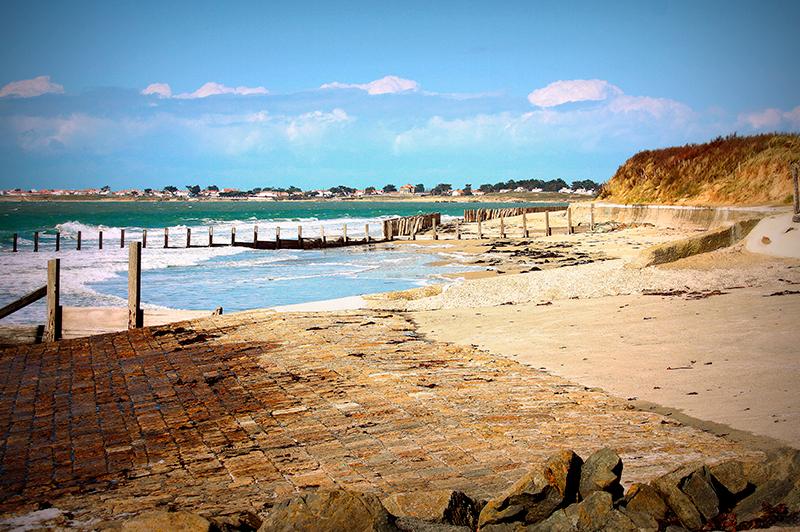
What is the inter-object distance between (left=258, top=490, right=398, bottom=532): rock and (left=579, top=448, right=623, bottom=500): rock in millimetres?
1191

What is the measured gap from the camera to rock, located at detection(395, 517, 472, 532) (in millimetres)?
4148

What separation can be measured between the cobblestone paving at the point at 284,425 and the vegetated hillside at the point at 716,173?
27856 millimetres

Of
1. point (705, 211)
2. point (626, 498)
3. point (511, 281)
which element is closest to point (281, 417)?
point (626, 498)

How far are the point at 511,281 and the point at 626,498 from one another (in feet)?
41.5

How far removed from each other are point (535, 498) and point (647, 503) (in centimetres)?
62

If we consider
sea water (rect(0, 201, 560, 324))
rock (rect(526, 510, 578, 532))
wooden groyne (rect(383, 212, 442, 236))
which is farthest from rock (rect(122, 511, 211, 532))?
wooden groyne (rect(383, 212, 442, 236))

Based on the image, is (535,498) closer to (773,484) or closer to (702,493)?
(702,493)

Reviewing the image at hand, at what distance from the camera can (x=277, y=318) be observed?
12148mm

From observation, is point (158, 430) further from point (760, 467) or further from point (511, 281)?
point (511, 281)

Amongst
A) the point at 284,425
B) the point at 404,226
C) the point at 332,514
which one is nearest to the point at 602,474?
the point at 332,514

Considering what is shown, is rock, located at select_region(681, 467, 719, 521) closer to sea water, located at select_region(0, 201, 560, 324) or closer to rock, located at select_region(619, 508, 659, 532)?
rock, located at select_region(619, 508, 659, 532)

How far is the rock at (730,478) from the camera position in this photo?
4246 mm

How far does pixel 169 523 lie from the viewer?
13.4 ft

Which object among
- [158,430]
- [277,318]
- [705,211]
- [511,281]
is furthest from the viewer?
[705,211]
